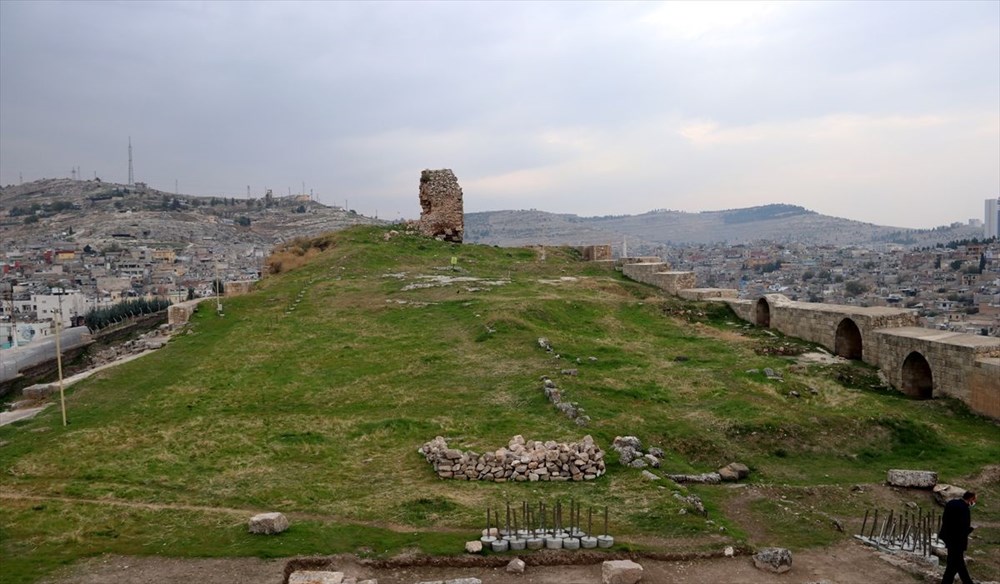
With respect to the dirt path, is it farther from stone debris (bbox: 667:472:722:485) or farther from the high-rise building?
the high-rise building

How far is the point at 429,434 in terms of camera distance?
15195 millimetres

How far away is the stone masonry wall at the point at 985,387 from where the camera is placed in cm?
1727

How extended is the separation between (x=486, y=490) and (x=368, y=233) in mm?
34225

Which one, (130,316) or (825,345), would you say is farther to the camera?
(130,316)

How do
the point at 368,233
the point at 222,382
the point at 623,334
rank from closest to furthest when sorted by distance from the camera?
the point at 222,382 → the point at 623,334 → the point at 368,233

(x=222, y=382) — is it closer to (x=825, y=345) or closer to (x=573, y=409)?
(x=573, y=409)

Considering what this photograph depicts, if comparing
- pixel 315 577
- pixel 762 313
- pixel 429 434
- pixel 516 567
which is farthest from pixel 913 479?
pixel 762 313

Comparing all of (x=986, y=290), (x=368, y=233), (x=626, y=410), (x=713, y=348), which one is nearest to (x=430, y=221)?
(x=368, y=233)

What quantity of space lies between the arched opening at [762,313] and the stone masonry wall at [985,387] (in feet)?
33.4

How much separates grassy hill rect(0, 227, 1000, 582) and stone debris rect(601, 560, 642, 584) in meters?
0.96

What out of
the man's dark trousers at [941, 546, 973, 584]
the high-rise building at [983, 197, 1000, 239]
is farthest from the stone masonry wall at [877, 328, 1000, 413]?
the high-rise building at [983, 197, 1000, 239]

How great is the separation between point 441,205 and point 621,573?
128 ft

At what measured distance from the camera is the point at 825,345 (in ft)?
79.4

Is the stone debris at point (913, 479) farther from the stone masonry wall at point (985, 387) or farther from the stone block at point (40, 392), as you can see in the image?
the stone block at point (40, 392)
